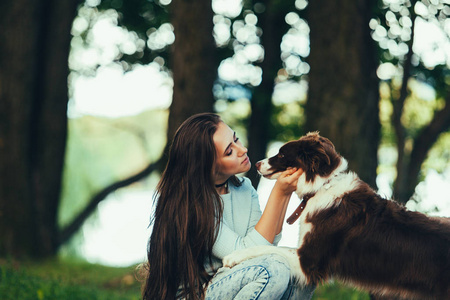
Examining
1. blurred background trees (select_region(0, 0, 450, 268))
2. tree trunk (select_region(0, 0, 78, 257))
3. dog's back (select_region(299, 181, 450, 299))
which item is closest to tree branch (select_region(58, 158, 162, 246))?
blurred background trees (select_region(0, 0, 450, 268))

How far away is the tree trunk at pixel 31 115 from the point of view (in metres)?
8.55

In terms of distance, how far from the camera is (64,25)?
9867mm

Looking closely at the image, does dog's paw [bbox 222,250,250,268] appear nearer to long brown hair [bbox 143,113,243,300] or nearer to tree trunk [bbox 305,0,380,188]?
long brown hair [bbox 143,113,243,300]

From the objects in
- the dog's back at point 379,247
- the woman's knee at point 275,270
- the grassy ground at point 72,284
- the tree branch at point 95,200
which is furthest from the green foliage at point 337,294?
the tree branch at point 95,200

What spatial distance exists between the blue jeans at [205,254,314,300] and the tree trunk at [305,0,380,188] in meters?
3.26

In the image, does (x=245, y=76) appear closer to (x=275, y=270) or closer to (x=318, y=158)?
(x=318, y=158)

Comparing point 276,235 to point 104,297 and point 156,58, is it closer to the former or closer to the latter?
point 104,297

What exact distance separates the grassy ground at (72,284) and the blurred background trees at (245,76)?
73 centimetres

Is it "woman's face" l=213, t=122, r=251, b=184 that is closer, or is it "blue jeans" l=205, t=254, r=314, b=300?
"blue jeans" l=205, t=254, r=314, b=300

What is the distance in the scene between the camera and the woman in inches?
136

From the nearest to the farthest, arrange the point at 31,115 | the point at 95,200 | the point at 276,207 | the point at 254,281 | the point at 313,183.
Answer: the point at 254,281 < the point at 276,207 < the point at 313,183 < the point at 31,115 < the point at 95,200

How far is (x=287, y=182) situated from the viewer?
3764mm

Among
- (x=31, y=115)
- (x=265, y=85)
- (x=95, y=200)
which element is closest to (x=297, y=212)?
(x=31, y=115)

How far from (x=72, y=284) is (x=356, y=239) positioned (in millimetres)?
4234
